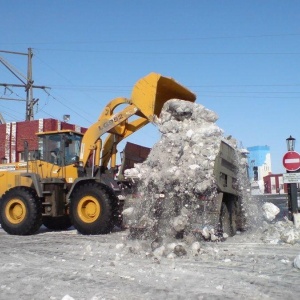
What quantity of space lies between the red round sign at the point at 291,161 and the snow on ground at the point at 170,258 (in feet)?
4.72

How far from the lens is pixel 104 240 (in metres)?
10.8

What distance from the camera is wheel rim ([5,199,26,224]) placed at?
12.9m

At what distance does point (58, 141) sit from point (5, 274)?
22.1 ft

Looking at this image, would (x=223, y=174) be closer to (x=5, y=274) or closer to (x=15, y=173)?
(x=5, y=274)

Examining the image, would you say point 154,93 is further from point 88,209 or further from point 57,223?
point 57,223

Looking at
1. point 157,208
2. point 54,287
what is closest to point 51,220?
point 157,208

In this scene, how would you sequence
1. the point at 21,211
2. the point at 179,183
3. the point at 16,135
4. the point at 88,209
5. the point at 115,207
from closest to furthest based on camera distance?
the point at 179,183
the point at 115,207
the point at 88,209
the point at 21,211
the point at 16,135

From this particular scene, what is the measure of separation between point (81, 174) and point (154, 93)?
3.19 meters

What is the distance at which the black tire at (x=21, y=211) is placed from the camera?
12.6m

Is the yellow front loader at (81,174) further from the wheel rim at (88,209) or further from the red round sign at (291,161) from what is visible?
the red round sign at (291,161)

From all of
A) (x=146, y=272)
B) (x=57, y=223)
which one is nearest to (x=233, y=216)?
(x=146, y=272)

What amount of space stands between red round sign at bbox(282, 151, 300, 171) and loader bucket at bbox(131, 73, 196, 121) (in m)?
3.24

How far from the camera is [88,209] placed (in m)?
12.1

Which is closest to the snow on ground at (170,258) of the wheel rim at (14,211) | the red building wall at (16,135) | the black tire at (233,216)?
the black tire at (233,216)
